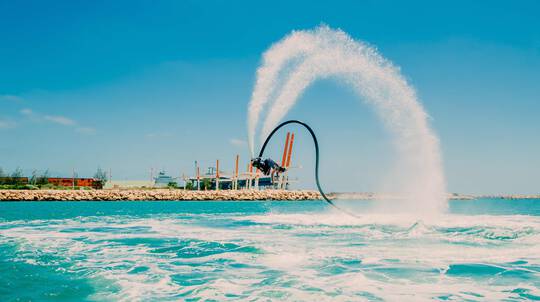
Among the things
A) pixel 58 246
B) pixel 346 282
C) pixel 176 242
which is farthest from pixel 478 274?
pixel 58 246

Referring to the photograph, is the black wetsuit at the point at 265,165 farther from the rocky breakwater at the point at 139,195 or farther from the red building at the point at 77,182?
the red building at the point at 77,182

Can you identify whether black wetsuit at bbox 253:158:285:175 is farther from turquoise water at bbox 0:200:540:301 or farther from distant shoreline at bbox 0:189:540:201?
distant shoreline at bbox 0:189:540:201

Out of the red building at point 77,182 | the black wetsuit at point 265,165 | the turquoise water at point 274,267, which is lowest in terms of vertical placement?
the turquoise water at point 274,267

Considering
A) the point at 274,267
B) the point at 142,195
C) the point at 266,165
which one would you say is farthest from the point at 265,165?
the point at 142,195

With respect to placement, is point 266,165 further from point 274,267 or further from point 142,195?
point 142,195

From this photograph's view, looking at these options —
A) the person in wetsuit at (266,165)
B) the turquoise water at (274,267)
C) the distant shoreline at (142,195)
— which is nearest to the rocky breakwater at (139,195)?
the distant shoreline at (142,195)

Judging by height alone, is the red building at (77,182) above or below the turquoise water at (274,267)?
above

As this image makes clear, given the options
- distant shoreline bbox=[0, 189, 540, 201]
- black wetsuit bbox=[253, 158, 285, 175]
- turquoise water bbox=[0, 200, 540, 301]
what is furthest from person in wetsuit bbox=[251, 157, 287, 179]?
distant shoreline bbox=[0, 189, 540, 201]

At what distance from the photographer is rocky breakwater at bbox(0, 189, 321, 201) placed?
248 feet

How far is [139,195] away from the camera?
85.4 metres

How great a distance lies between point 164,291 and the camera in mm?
10461

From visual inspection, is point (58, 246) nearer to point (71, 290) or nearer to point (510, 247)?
point (71, 290)

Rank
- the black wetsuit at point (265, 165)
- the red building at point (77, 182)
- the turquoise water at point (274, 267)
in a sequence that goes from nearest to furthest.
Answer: the turquoise water at point (274, 267), the black wetsuit at point (265, 165), the red building at point (77, 182)

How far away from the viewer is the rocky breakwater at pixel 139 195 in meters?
75.7
